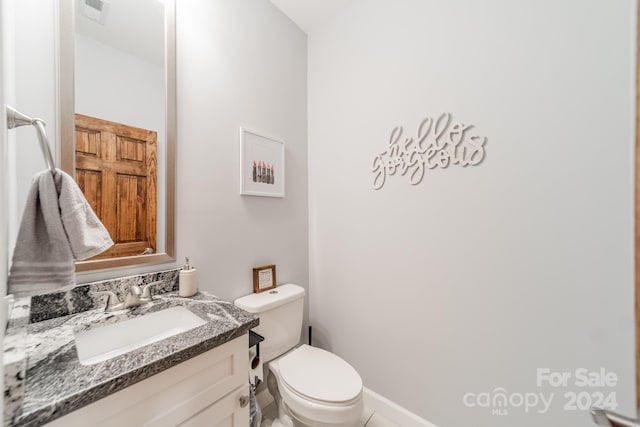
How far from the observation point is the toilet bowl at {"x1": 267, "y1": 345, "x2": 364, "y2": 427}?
38.3 inches

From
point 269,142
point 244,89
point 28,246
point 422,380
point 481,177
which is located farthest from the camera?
point 269,142

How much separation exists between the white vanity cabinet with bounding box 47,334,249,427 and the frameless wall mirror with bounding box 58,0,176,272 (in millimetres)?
570

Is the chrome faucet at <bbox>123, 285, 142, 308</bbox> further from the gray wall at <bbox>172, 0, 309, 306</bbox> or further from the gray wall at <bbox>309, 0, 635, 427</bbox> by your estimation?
the gray wall at <bbox>309, 0, 635, 427</bbox>

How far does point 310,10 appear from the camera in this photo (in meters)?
1.59

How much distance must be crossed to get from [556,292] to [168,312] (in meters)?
1.58

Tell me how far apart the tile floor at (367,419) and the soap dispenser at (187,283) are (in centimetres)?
92

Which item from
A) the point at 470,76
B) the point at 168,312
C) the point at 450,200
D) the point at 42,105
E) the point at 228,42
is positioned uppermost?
the point at 228,42

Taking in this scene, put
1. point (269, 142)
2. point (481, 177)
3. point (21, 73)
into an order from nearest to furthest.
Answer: point (21, 73) < point (481, 177) < point (269, 142)

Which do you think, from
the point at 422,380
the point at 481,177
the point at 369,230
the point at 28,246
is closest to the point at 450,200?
the point at 481,177

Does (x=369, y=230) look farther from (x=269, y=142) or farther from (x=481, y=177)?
(x=269, y=142)

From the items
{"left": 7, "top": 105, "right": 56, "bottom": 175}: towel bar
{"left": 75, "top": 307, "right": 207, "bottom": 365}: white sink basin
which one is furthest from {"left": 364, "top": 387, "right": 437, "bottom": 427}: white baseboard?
{"left": 7, "top": 105, "right": 56, "bottom": 175}: towel bar

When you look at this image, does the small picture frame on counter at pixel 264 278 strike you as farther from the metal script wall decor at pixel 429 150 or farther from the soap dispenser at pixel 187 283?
the metal script wall decor at pixel 429 150

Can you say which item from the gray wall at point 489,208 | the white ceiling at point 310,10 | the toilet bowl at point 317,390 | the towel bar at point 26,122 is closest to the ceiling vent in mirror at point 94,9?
the towel bar at point 26,122

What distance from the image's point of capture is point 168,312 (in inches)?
37.9
